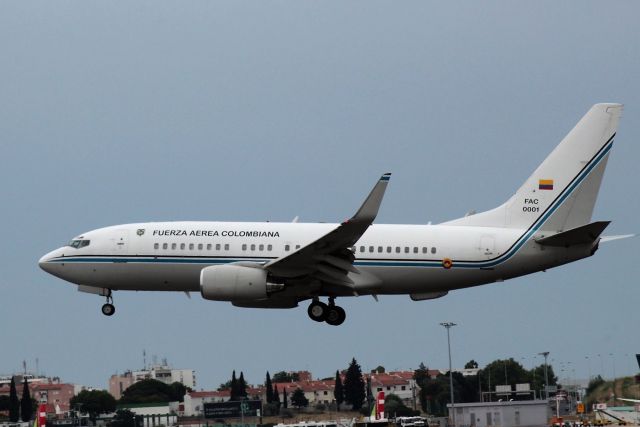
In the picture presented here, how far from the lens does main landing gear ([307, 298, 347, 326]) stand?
5903 centimetres

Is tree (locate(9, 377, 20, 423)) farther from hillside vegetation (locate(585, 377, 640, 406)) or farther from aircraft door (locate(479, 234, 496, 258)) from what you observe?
aircraft door (locate(479, 234, 496, 258))

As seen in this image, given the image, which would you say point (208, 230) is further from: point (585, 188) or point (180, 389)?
point (180, 389)

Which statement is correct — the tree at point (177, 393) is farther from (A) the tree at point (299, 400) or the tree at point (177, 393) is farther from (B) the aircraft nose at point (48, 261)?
(B) the aircraft nose at point (48, 261)

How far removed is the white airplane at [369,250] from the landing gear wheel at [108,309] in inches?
49.7

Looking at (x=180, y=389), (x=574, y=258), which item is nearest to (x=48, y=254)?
(x=574, y=258)

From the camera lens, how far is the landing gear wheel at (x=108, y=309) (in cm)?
6241

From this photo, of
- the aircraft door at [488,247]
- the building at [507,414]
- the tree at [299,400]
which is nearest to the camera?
the aircraft door at [488,247]

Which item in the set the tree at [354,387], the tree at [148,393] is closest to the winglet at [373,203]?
the tree at [354,387]

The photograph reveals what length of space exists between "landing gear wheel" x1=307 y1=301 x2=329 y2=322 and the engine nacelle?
3.06 m

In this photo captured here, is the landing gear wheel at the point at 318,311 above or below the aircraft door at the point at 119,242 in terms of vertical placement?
below

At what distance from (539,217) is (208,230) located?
600 inches

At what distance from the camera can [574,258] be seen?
5750cm

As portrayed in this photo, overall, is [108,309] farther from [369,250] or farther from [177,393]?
[177,393]

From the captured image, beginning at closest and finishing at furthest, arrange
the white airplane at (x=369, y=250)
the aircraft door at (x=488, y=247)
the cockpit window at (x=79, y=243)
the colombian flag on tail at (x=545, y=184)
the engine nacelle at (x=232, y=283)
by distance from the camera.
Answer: the engine nacelle at (x=232, y=283) → the white airplane at (x=369, y=250) → the aircraft door at (x=488, y=247) → the colombian flag on tail at (x=545, y=184) → the cockpit window at (x=79, y=243)
